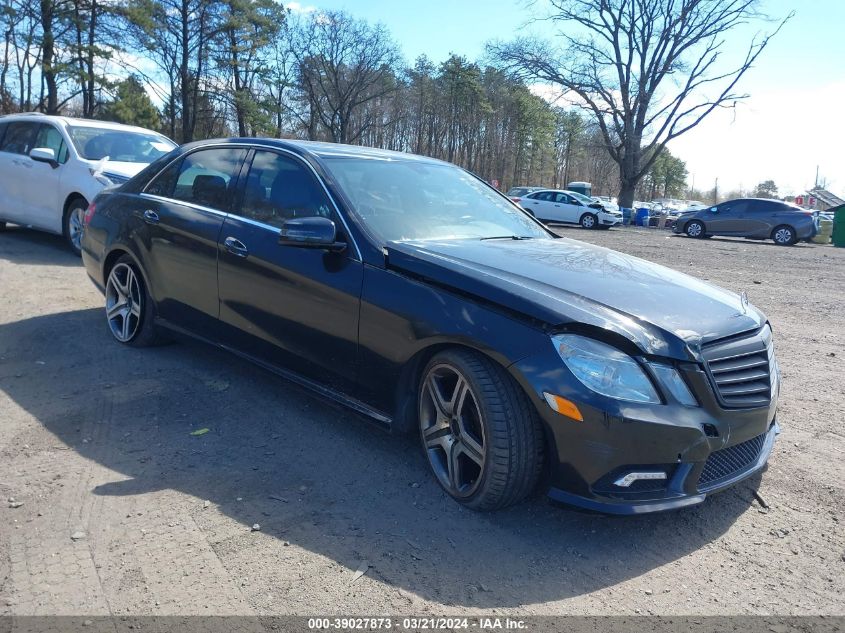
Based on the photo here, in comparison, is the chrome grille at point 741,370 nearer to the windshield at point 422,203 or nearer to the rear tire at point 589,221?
the windshield at point 422,203

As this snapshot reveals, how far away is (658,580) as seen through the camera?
2713 mm

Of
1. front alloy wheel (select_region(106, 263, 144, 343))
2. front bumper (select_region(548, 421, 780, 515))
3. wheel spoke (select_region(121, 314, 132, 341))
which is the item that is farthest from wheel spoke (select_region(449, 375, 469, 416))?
wheel spoke (select_region(121, 314, 132, 341))

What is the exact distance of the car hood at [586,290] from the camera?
2.90 m

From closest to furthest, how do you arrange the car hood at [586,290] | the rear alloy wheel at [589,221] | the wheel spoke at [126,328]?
the car hood at [586,290] < the wheel spoke at [126,328] < the rear alloy wheel at [589,221]

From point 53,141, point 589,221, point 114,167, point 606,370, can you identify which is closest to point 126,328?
point 606,370

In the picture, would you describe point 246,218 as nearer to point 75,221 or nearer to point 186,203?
point 186,203

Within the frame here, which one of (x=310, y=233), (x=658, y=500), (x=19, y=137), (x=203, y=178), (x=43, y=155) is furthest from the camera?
(x=19, y=137)

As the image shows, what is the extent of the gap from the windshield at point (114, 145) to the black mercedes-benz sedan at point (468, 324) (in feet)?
16.3

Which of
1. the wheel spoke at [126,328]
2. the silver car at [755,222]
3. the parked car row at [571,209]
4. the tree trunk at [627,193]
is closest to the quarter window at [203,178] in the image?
the wheel spoke at [126,328]

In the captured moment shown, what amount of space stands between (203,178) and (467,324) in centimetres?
267

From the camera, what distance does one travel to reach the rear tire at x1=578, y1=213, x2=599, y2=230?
29906mm

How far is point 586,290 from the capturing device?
126 inches

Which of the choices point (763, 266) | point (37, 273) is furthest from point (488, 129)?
point (37, 273)

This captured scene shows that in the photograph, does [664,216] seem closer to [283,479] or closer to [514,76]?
[514,76]
